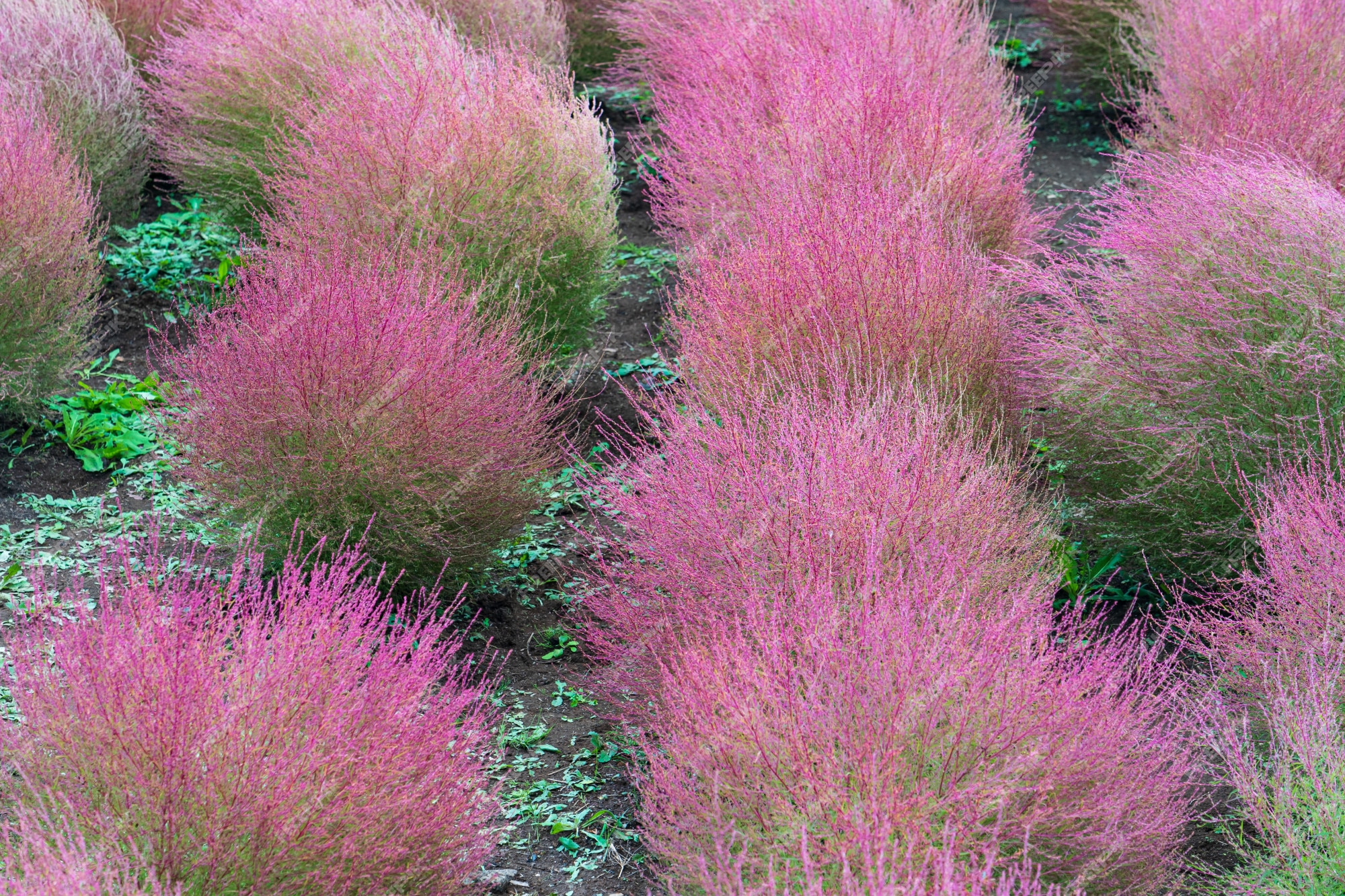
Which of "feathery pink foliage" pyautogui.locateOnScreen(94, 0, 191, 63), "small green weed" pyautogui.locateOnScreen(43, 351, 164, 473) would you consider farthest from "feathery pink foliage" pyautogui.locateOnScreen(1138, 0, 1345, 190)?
"feathery pink foliage" pyautogui.locateOnScreen(94, 0, 191, 63)

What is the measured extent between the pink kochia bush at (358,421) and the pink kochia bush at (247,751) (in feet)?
2.83

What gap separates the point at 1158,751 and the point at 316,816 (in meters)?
1.74

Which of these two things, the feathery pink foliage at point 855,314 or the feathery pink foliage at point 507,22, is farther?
the feathery pink foliage at point 507,22

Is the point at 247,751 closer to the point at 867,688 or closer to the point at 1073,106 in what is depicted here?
the point at 867,688

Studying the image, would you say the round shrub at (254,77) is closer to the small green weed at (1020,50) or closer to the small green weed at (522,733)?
the small green weed at (522,733)

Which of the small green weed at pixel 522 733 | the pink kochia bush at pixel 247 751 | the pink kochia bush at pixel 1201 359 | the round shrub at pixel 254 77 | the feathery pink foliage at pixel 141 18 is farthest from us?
the feathery pink foliage at pixel 141 18

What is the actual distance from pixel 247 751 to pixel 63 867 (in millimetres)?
345

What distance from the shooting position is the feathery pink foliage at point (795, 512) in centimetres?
279

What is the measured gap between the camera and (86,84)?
5508 millimetres

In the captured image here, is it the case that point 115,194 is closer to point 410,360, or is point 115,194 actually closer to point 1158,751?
point 410,360

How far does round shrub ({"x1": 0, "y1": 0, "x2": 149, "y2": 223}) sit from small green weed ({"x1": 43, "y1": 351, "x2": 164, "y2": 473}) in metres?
1.14

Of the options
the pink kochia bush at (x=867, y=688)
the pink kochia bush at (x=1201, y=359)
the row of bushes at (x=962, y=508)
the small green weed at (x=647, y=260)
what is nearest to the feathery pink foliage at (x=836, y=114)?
the row of bushes at (x=962, y=508)

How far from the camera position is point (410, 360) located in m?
3.39

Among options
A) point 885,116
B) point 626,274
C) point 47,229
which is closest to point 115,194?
point 47,229
